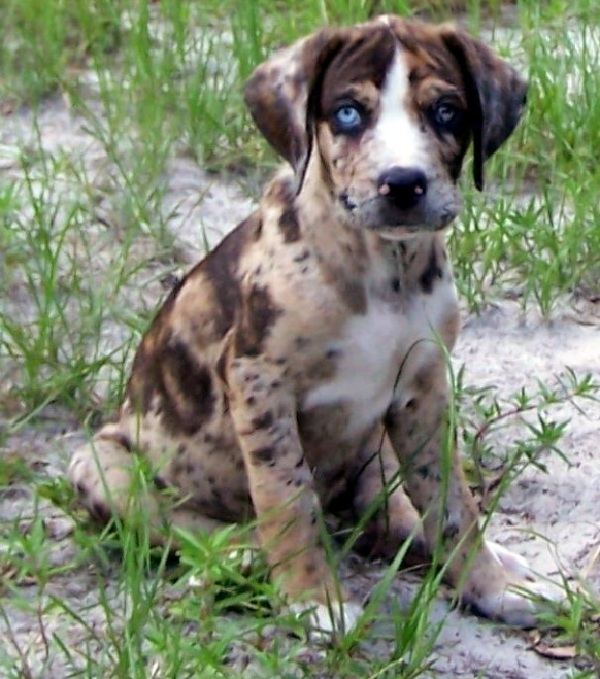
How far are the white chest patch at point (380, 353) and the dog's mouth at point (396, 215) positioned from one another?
234 mm

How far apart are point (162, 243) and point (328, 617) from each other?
6.55 ft

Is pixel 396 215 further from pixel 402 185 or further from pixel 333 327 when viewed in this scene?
pixel 333 327

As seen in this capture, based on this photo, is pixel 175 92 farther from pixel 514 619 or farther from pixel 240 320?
pixel 514 619

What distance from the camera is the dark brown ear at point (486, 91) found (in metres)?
3.49

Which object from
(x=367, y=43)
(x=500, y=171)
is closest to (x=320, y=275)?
(x=367, y=43)

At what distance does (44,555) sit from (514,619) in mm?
1053

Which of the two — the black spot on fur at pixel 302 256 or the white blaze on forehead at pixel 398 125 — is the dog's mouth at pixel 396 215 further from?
the black spot on fur at pixel 302 256

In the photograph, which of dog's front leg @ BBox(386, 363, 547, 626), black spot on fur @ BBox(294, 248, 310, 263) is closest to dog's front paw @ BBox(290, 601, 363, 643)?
dog's front leg @ BBox(386, 363, 547, 626)

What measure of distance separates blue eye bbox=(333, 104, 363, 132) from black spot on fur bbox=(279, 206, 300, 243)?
0.26 m

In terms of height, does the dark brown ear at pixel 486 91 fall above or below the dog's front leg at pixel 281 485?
above

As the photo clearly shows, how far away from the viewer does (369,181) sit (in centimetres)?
327

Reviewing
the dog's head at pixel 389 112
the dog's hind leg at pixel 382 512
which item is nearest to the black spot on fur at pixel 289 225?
the dog's head at pixel 389 112

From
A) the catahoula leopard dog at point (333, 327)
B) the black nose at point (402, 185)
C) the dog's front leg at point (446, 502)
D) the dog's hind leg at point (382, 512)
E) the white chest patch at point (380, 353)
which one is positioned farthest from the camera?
the dog's hind leg at point (382, 512)

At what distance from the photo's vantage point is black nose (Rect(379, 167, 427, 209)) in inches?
127
